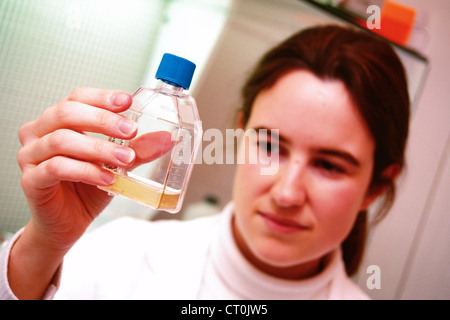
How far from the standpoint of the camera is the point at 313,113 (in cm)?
54

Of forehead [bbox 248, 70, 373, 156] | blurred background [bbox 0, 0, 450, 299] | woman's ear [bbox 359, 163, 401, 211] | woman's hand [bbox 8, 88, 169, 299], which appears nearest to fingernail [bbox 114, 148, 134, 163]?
woman's hand [bbox 8, 88, 169, 299]

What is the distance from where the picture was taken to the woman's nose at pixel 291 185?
0.53m

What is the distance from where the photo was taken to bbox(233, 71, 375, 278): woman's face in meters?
0.53

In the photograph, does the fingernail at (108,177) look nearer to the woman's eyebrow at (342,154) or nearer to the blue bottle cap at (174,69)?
the blue bottle cap at (174,69)

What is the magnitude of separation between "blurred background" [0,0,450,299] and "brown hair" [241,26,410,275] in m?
0.02

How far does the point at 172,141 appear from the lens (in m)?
0.42

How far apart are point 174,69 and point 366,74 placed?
374mm

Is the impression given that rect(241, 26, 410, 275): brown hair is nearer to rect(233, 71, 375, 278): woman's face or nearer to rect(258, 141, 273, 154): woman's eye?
rect(233, 71, 375, 278): woman's face

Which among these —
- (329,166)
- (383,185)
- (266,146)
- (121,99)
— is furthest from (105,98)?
(383,185)
